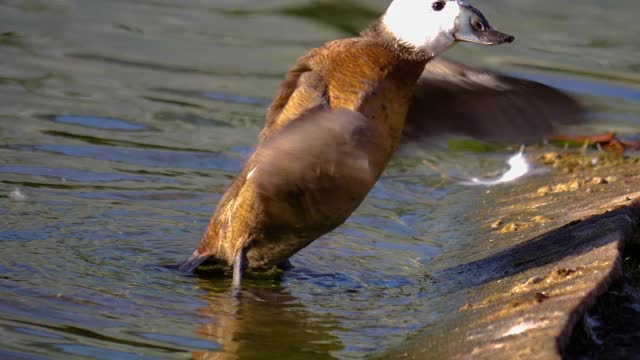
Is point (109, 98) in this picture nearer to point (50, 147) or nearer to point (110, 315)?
point (50, 147)

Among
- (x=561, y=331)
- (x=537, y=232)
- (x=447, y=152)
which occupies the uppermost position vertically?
(x=561, y=331)

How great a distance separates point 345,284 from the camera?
5.27 m

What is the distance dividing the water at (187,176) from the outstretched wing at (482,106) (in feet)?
1.74

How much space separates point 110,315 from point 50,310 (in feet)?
0.70

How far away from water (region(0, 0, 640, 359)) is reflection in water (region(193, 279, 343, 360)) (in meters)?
0.01

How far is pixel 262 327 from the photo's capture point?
4.57 m

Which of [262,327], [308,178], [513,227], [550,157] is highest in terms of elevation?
[308,178]

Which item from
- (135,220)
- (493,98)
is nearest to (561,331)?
(493,98)

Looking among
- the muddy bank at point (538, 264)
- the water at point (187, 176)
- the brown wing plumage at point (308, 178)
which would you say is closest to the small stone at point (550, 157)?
the muddy bank at point (538, 264)

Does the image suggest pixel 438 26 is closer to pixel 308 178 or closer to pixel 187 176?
pixel 308 178

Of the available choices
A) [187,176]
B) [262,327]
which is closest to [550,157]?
[187,176]

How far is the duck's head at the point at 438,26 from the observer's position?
5.20m

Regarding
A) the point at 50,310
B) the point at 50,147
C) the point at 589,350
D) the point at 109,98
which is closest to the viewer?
the point at 589,350

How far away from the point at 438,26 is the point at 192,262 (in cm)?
145
